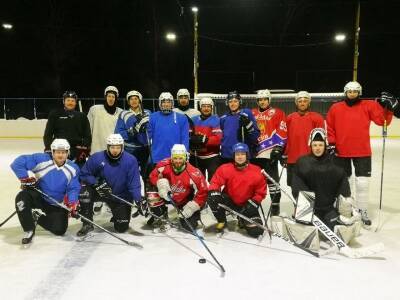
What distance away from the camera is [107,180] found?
3.63 meters

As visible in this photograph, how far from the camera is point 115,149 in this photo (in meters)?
3.56

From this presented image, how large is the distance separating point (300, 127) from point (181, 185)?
1173 millimetres

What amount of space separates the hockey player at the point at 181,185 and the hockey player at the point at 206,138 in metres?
0.50

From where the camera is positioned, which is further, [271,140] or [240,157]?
[271,140]

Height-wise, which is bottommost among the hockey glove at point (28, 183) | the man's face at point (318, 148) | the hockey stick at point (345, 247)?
the hockey stick at point (345, 247)

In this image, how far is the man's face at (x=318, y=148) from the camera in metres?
3.31

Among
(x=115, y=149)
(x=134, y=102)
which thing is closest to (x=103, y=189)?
(x=115, y=149)

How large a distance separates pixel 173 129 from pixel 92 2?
14159mm

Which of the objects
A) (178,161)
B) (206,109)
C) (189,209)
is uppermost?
(206,109)

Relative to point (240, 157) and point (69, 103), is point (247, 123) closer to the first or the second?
point (240, 157)

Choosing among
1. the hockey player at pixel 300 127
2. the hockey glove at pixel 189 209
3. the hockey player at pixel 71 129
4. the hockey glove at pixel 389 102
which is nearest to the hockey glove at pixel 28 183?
the hockey player at pixel 71 129

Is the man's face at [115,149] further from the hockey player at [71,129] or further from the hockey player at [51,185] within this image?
the hockey player at [71,129]

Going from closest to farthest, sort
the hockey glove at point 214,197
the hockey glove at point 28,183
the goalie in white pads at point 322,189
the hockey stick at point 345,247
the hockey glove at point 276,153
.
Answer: the hockey stick at point 345,247, the goalie in white pads at point 322,189, the hockey glove at point 28,183, the hockey glove at point 214,197, the hockey glove at point 276,153

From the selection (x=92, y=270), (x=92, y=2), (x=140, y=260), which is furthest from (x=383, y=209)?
(x=92, y=2)
